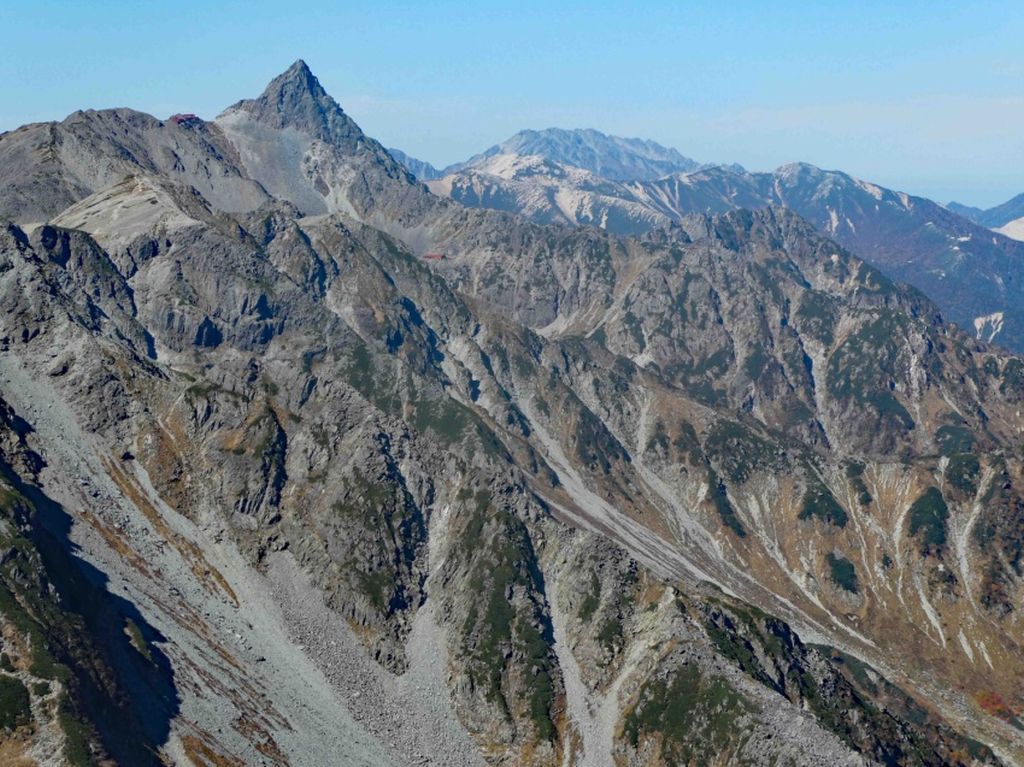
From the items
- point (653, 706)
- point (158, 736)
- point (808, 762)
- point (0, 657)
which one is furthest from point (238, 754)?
point (808, 762)

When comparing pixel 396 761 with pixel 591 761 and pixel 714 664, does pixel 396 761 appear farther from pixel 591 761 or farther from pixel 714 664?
pixel 714 664

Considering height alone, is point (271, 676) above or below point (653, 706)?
→ above

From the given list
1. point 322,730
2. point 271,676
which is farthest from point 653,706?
point 271,676

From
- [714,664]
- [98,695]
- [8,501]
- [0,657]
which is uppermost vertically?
[8,501]

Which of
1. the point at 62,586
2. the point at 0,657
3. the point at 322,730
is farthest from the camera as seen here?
the point at 322,730

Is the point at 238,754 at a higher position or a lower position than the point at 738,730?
higher

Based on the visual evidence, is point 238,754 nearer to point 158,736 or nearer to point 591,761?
point 158,736

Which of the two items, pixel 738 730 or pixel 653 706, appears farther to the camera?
pixel 653 706

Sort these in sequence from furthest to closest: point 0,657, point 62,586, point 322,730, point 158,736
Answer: point 322,730
point 62,586
point 158,736
point 0,657

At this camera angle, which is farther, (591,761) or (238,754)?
(591,761)
